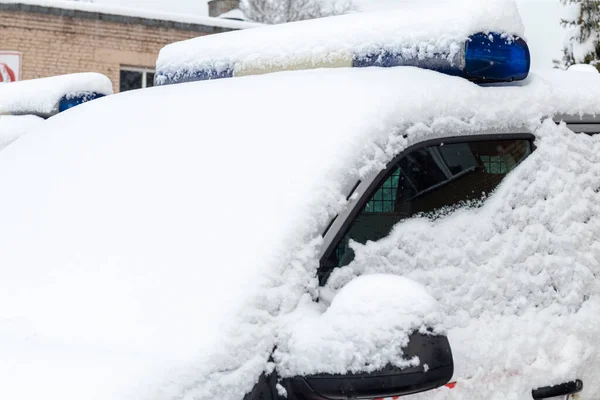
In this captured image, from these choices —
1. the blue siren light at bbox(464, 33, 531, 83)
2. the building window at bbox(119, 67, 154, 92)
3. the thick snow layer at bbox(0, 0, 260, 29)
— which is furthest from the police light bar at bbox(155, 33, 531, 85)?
the building window at bbox(119, 67, 154, 92)

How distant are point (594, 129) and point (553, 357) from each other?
0.75 meters

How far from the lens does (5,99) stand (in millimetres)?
5195

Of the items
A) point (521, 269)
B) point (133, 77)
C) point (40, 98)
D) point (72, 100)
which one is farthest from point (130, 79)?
point (521, 269)

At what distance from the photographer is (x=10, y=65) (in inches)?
621

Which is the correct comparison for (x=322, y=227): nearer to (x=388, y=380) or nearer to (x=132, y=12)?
(x=388, y=380)

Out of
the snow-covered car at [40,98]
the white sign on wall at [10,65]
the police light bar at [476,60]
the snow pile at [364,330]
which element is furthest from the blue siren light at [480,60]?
the white sign on wall at [10,65]

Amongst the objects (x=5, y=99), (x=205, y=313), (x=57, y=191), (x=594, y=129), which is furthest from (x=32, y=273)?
(x=5, y=99)

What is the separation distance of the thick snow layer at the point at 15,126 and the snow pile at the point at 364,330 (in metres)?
3.49

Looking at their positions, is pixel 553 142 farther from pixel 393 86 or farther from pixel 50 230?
pixel 50 230

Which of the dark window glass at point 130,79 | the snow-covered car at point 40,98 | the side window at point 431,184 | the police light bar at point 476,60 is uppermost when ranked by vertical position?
the police light bar at point 476,60

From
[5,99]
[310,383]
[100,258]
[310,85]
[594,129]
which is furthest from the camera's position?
[5,99]

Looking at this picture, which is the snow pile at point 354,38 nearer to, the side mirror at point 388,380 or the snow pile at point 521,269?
the snow pile at point 521,269

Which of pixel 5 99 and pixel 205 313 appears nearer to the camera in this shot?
pixel 205 313

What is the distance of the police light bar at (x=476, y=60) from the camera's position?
7.58 feet
